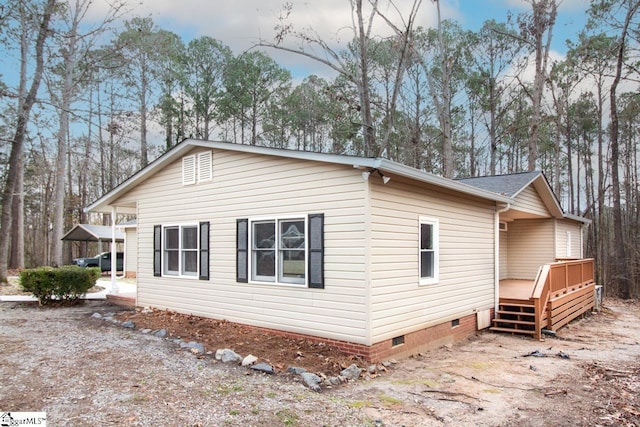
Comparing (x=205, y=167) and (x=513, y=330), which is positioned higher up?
(x=205, y=167)

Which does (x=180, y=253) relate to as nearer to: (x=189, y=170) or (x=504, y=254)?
(x=189, y=170)

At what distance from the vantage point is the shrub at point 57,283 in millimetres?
10828

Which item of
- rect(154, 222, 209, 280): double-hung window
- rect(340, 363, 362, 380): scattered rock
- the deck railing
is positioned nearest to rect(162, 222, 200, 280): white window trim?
rect(154, 222, 209, 280): double-hung window

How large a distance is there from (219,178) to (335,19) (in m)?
9.47

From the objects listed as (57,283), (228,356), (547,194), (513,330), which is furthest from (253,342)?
(547,194)

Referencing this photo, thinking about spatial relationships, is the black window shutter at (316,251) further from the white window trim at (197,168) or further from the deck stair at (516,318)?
the deck stair at (516,318)

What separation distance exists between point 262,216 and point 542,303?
6.14 meters

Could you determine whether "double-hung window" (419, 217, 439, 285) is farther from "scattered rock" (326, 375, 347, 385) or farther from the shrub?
the shrub

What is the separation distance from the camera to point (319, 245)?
6.70 metres

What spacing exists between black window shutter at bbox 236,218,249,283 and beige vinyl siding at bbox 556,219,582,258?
10307 mm

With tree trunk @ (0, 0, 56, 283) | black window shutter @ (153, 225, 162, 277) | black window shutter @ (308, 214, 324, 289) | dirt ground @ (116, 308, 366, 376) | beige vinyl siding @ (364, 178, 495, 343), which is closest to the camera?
dirt ground @ (116, 308, 366, 376)

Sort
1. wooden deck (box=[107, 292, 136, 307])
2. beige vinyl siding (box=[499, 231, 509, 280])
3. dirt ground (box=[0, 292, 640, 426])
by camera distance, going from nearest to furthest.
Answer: dirt ground (box=[0, 292, 640, 426])
wooden deck (box=[107, 292, 136, 307])
beige vinyl siding (box=[499, 231, 509, 280])

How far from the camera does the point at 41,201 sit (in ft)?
96.7

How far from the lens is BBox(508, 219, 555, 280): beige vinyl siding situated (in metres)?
13.4
